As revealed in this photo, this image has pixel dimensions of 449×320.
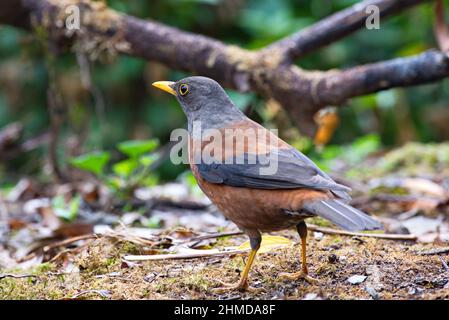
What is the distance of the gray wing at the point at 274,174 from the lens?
373 centimetres

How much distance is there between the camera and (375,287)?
364cm

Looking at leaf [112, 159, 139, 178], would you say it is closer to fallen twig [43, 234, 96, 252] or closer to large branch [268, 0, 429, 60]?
fallen twig [43, 234, 96, 252]

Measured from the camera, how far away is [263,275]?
4.09 meters

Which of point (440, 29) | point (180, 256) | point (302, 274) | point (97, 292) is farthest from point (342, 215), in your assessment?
point (440, 29)

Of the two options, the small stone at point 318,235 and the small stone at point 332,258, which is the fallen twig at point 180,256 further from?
the small stone at point 318,235

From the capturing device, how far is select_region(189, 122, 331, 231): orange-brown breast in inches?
147

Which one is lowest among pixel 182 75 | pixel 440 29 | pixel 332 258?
pixel 332 258

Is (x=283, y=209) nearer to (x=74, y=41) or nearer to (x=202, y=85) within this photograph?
(x=202, y=85)

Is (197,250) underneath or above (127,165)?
Result: underneath

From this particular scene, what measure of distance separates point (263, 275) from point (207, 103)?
4.24ft

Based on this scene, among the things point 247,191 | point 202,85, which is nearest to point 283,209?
point 247,191

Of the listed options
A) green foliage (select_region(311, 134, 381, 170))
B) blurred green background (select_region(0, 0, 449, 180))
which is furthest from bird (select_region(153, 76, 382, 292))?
blurred green background (select_region(0, 0, 449, 180))

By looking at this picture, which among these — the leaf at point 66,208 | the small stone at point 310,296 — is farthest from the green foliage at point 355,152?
the small stone at point 310,296

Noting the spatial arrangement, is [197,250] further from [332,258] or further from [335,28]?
[335,28]
